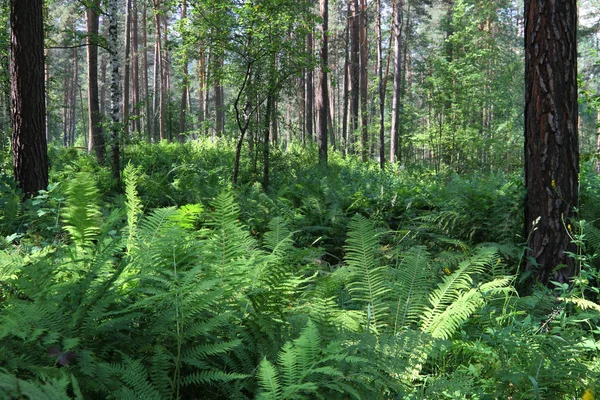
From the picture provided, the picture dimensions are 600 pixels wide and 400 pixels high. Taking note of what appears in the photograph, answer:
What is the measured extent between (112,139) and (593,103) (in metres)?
7.48

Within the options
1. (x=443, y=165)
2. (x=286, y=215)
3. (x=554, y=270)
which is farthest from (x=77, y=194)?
(x=443, y=165)

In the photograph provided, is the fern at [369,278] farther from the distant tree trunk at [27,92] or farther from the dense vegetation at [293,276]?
the distant tree trunk at [27,92]

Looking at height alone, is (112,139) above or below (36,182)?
above

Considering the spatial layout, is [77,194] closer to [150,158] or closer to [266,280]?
[266,280]

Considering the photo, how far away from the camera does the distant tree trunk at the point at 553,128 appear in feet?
12.4

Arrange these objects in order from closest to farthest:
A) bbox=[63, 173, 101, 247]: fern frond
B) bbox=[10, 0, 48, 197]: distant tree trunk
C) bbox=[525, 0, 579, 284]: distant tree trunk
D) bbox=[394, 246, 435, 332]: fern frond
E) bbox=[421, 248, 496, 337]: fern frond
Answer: bbox=[421, 248, 496, 337]: fern frond
bbox=[394, 246, 435, 332]: fern frond
bbox=[63, 173, 101, 247]: fern frond
bbox=[525, 0, 579, 284]: distant tree trunk
bbox=[10, 0, 48, 197]: distant tree trunk

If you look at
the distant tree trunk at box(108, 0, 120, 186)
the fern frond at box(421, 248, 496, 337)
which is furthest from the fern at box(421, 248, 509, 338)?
the distant tree trunk at box(108, 0, 120, 186)

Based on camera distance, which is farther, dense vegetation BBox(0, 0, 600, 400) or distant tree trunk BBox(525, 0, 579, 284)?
distant tree trunk BBox(525, 0, 579, 284)

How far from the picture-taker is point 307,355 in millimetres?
1733

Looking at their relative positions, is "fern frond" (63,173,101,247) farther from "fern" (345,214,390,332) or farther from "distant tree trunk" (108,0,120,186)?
"distant tree trunk" (108,0,120,186)


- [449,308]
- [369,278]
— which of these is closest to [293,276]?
[369,278]

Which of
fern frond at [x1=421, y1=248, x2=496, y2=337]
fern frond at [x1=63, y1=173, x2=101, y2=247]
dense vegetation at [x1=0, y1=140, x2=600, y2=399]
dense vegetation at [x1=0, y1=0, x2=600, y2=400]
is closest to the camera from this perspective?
dense vegetation at [x1=0, y1=140, x2=600, y2=399]

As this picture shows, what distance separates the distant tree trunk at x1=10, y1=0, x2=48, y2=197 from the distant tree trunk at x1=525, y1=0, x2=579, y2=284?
18.0 feet

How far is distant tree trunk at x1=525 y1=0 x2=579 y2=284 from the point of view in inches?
149
